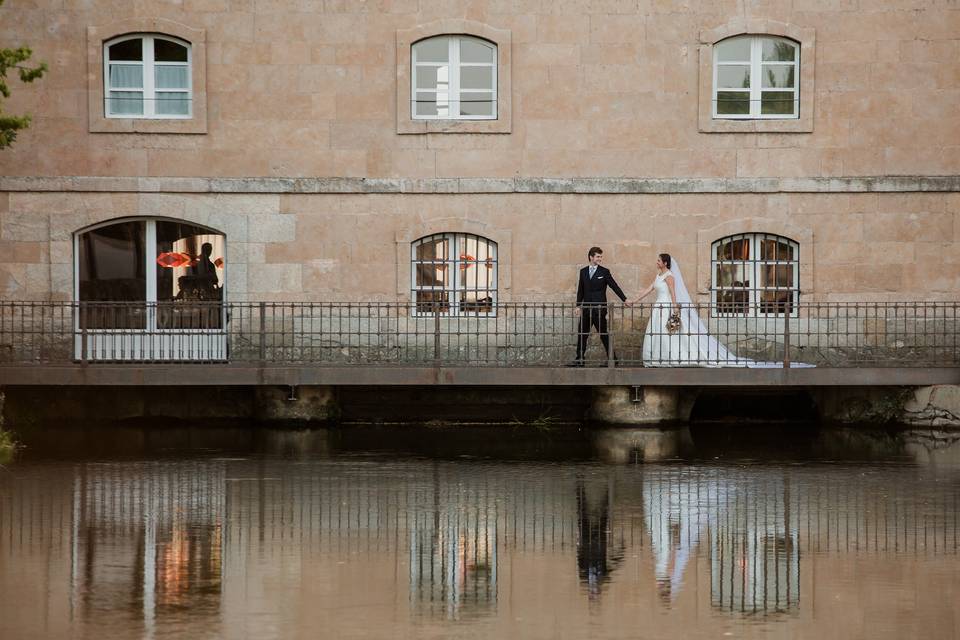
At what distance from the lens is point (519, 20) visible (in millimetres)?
21172

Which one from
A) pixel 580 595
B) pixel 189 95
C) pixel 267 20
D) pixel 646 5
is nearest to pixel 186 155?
pixel 189 95

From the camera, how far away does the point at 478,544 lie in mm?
10656

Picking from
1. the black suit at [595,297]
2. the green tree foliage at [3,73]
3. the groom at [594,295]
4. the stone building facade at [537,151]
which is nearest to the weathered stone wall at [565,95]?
the stone building facade at [537,151]

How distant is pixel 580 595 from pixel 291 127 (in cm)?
1335

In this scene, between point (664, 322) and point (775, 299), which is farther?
point (775, 299)

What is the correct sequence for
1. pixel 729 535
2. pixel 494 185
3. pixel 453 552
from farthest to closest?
pixel 494 185 → pixel 729 535 → pixel 453 552

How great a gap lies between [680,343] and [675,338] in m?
0.12

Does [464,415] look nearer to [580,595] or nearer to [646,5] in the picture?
[646,5]

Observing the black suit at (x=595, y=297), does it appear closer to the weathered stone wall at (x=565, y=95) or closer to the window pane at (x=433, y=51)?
the weathered stone wall at (x=565, y=95)

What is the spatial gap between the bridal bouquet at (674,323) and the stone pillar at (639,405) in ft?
2.49

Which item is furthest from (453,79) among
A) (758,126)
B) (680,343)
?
(680,343)

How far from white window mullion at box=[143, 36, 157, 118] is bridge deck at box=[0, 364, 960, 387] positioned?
3872 millimetres

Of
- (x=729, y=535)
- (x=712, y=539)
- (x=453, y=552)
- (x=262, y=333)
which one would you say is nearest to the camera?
(x=453, y=552)

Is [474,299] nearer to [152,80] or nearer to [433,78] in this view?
[433,78]
